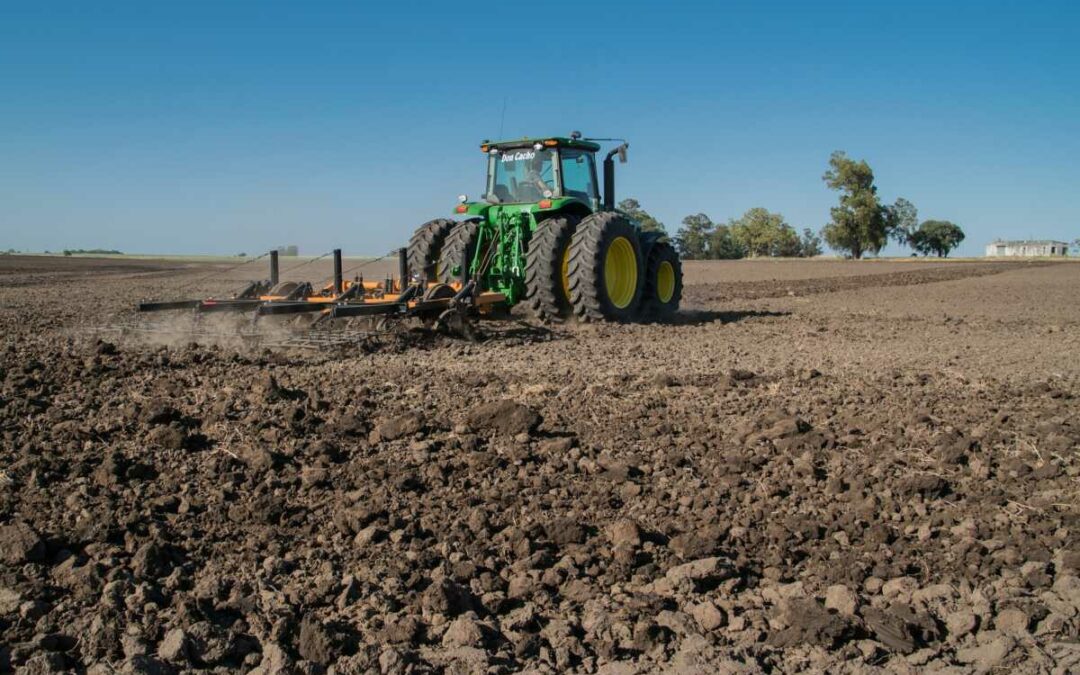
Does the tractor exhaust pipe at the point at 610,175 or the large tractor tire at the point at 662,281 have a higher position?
the tractor exhaust pipe at the point at 610,175

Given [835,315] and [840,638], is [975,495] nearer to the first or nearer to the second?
[840,638]

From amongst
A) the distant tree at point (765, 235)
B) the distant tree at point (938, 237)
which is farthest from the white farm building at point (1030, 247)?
the distant tree at point (765, 235)

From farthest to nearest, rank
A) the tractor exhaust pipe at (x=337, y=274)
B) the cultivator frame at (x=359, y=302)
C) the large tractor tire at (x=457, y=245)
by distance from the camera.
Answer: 1. the large tractor tire at (x=457, y=245)
2. the tractor exhaust pipe at (x=337, y=274)
3. the cultivator frame at (x=359, y=302)

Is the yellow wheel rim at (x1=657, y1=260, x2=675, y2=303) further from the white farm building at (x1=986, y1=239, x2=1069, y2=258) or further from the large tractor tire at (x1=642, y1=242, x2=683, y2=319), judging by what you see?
the white farm building at (x1=986, y1=239, x2=1069, y2=258)

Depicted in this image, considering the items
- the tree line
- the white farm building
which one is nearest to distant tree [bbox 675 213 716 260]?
the tree line

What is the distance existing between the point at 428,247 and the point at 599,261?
8.53ft

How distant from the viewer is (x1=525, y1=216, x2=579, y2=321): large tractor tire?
10.5 m

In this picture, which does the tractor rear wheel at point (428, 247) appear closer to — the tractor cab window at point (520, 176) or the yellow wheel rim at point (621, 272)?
the tractor cab window at point (520, 176)

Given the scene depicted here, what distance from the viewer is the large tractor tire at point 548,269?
10.5 metres

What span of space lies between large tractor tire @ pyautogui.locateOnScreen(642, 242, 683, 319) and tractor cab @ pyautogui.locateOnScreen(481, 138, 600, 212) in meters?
1.10

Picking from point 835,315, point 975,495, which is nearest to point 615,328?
point 835,315

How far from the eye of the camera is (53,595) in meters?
3.30

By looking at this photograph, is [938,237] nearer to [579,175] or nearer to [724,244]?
[724,244]

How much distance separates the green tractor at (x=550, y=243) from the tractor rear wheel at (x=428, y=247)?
0.01 metres
